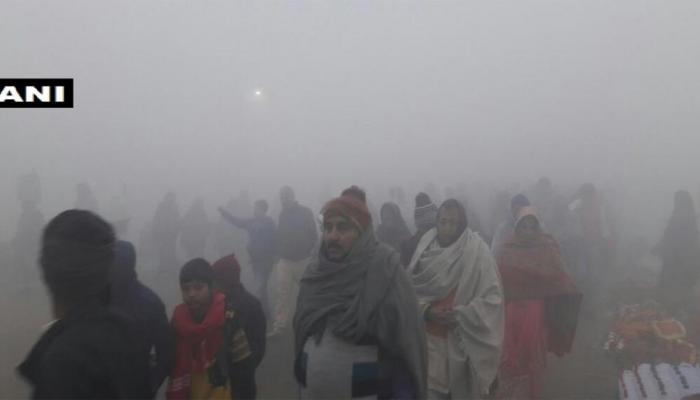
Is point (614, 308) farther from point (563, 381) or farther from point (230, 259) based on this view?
point (230, 259)

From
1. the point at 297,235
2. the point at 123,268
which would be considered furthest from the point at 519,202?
the point at 123,268

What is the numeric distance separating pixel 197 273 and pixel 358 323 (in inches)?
36.9

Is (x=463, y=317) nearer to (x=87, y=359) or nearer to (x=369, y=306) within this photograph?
(x=369, y=306)

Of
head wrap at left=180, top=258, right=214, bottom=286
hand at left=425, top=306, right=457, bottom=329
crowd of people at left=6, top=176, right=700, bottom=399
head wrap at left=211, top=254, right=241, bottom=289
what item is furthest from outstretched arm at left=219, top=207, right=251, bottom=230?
hand at left=425, top=306, right=457, bottom=329

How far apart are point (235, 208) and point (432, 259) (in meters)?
2.89

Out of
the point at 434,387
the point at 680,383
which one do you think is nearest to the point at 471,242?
the point at 434,387

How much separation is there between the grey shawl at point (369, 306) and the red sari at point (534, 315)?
156 centimetres

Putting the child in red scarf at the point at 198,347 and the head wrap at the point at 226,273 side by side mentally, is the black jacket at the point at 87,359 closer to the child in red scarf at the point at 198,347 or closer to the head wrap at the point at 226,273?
the child in red scarf at the point at 198,347


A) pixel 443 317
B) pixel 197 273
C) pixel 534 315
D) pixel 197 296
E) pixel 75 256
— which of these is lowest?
pixel 534 315

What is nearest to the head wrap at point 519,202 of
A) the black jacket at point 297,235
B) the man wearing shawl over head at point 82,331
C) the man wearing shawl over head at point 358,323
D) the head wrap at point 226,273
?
the black jacket at point 297,235

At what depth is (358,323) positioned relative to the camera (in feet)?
7.00

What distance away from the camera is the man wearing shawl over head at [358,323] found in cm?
214

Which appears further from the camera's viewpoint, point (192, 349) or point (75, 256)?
point (192, 349)

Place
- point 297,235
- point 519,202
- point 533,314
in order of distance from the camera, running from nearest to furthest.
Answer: point 533,314 → point 519,202 → point 297,235
